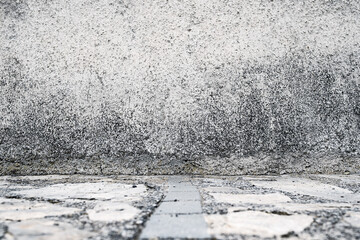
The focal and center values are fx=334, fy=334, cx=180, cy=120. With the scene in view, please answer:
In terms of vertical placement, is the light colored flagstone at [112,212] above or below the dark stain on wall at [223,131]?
below

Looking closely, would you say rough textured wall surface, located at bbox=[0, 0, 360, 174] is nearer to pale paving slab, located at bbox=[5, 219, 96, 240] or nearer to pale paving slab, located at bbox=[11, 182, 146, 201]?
pale paving slab, located at bbox=[11, 182, 146, 201]

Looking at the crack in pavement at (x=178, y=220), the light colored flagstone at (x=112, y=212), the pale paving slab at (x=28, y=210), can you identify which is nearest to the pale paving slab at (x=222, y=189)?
the crack in pavement at (x=178, y=220)

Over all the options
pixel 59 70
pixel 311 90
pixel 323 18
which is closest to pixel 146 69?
pixel 59 70

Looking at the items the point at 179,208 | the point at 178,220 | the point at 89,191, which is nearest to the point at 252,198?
the point at 179,208

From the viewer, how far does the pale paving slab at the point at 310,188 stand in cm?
120

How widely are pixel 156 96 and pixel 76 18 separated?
0.68 metres

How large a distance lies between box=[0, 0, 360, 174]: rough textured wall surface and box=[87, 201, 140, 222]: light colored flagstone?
77cm

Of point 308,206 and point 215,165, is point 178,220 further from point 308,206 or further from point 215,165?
point 215,165

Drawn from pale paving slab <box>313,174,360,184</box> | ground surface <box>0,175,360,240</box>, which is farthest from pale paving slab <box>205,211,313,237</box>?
pale paving slab <box>313,174,360,184</box>

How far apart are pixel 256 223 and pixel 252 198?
1.14 ft

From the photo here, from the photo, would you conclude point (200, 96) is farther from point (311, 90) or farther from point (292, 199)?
point (292, 199)

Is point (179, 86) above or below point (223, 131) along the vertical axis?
above

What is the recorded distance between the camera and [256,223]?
2.48 feet

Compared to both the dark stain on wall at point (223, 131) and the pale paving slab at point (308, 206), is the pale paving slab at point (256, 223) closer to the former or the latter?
the pale paving slab at point (308, 206)
